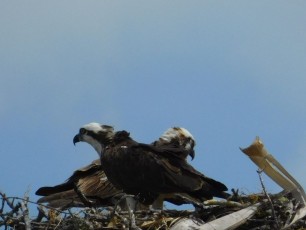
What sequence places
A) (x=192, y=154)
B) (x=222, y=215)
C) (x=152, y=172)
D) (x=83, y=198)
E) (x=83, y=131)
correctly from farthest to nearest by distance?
(x=83, y=131) → (x=192, y=154) → (x=152, y=172) → (x=83, y=198) → (x=222, y=215)

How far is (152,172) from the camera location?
1162 centimetres

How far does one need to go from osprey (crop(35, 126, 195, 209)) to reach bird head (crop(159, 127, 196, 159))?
2 centimetres

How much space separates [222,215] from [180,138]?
3.57 meters

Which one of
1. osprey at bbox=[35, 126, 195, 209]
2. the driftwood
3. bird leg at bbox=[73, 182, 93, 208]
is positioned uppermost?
osprey at bbox=[35, 126, 195, 209]

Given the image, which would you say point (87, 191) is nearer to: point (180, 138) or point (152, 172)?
point (152, 172)

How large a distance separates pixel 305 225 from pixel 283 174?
0.56 m

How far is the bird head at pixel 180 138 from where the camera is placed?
12961mm

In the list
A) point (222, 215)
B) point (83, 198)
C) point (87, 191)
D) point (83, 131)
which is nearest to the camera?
point (222, 215)

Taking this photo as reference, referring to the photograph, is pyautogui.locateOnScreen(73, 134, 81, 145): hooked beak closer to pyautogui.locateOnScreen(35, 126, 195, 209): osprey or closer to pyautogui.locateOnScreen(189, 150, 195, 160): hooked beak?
pyautogui.locateOnScreen(35, 126, 195, 209): osprey

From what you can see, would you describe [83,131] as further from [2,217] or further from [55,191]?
[2,217]

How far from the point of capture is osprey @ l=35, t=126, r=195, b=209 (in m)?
11.8

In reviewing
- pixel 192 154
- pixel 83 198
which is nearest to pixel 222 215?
pixel 83 198

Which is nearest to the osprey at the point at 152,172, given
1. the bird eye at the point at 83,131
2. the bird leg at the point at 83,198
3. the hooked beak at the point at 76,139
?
the bird leg at the point at 83,198

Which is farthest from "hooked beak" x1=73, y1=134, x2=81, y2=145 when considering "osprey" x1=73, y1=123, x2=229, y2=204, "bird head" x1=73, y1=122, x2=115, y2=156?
"osprey" x1=73, y1=123, x2=229, y2=204
